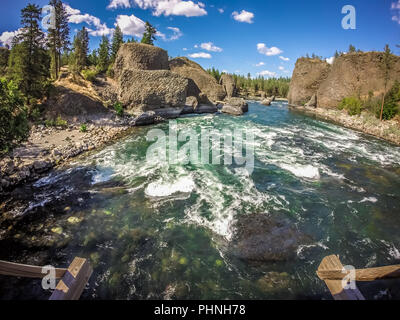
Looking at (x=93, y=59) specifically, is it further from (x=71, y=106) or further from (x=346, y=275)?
(x=346, y=275)

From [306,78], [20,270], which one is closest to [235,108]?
[306,78]

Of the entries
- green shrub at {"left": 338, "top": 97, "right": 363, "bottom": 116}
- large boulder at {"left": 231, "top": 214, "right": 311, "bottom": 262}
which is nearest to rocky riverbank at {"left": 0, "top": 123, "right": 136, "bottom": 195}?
large boulder at {"left": 231, "top": 214, "right": 311, "bottom": 262}

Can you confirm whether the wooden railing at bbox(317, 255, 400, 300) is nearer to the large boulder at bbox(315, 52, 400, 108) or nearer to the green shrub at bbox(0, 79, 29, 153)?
the green shrub at bbox(0, 79, 29, 153)

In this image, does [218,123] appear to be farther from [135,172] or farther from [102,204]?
[102,204]

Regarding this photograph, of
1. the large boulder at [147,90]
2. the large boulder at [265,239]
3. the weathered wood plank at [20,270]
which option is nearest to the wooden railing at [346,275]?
the large boulder at [265,239]

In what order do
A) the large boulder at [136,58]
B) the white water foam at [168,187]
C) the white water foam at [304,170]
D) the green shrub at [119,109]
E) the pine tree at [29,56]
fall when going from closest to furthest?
1. the white water foam at [168,187]
2. the white water foam at [304,170]
3. the pine tree at [29,56]
4. the green shrub at [119,109]
5. the large boulder at [136,58]

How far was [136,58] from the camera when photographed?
36.1 m

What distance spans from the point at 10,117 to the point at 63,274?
928 cm

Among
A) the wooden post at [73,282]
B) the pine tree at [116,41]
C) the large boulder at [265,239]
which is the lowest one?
the large boulder at [265,239]

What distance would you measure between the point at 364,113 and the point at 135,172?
34.5 m

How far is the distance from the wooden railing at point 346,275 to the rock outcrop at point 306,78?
54498 mm

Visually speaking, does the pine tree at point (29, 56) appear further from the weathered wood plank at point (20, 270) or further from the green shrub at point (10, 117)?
the weathered wood plank at point (20, 270)

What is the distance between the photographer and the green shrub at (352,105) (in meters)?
31.6

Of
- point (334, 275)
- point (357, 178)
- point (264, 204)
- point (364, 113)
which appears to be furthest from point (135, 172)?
point (364, 113)
